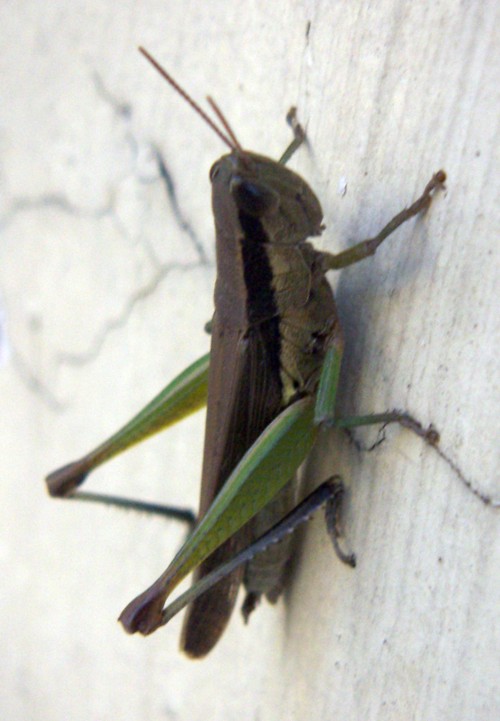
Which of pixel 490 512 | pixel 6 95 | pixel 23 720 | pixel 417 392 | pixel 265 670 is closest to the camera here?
A: pixel 490 512

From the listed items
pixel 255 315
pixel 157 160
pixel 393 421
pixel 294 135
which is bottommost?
pixel 393 421

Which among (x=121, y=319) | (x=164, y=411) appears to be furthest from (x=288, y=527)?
(x=121, y=319)

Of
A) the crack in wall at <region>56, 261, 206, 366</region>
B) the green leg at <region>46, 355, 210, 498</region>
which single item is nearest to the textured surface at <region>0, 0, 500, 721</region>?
the crack in wall at <region>56, 261, 206, 366</region>

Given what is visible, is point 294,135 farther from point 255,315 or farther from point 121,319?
point 121,319

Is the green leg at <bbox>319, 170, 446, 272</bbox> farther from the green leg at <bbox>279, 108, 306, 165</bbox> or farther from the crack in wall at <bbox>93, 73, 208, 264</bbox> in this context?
the crack in wall at <bbox>93, 73, 208, 264</bbox>

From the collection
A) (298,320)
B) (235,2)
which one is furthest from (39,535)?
(235,2)

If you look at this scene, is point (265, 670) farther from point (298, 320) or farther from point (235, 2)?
point (235, 2)

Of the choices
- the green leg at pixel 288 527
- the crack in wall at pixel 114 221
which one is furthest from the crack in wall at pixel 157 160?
the green leg at pixel 288 527
